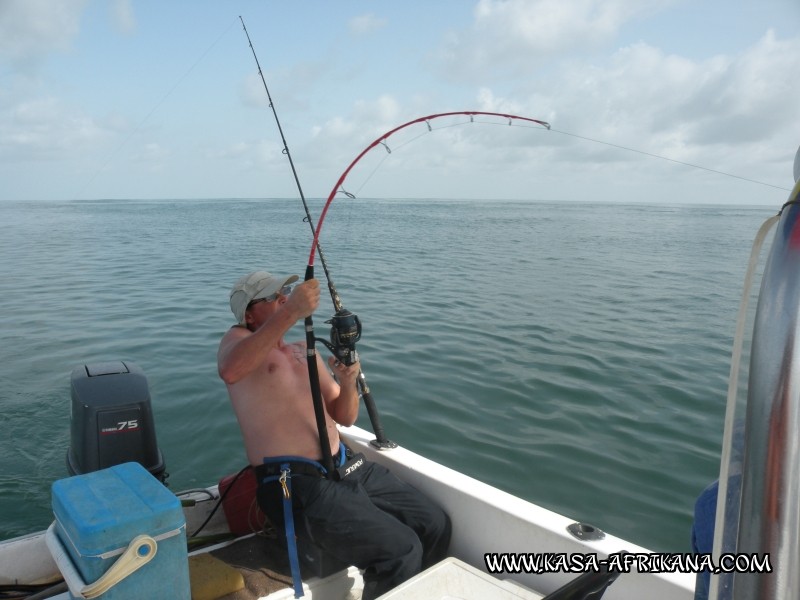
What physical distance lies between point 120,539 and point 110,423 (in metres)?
1.31

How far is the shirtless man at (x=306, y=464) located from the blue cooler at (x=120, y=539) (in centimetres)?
60

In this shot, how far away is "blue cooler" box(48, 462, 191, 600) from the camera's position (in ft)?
6.14

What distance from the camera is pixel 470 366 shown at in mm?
6723

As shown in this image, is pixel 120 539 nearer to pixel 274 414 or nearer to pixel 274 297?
pixel 274 414

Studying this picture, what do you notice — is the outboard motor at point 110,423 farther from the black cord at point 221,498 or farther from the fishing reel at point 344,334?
the fishing reel at point 344,334

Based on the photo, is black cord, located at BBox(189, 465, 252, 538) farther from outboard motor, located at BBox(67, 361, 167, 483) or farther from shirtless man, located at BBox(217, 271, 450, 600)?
outboard motor, located at BBox(67, 361, 167, 483)

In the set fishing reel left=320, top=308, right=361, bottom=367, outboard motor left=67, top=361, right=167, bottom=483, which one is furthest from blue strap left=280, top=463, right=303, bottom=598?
outboard motor left=67, top=361, right=167, bottom=483

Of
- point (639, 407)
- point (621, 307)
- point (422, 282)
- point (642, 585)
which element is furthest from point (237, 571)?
point (422, 282)

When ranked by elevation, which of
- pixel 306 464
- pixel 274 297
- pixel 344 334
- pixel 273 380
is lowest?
pixel 306 464

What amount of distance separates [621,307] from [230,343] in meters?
8.65

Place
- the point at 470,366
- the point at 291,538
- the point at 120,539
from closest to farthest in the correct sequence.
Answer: the point at 120,539 → the point at 291,538 → the point at 470,366

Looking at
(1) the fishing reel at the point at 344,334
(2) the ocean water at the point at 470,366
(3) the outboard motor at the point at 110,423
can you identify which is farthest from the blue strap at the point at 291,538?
(2) the ocean water at the point at 470,366

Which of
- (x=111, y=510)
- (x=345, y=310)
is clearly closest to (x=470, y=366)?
(x=345, y=310)

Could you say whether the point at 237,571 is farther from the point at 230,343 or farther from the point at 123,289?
the point at 123,289
